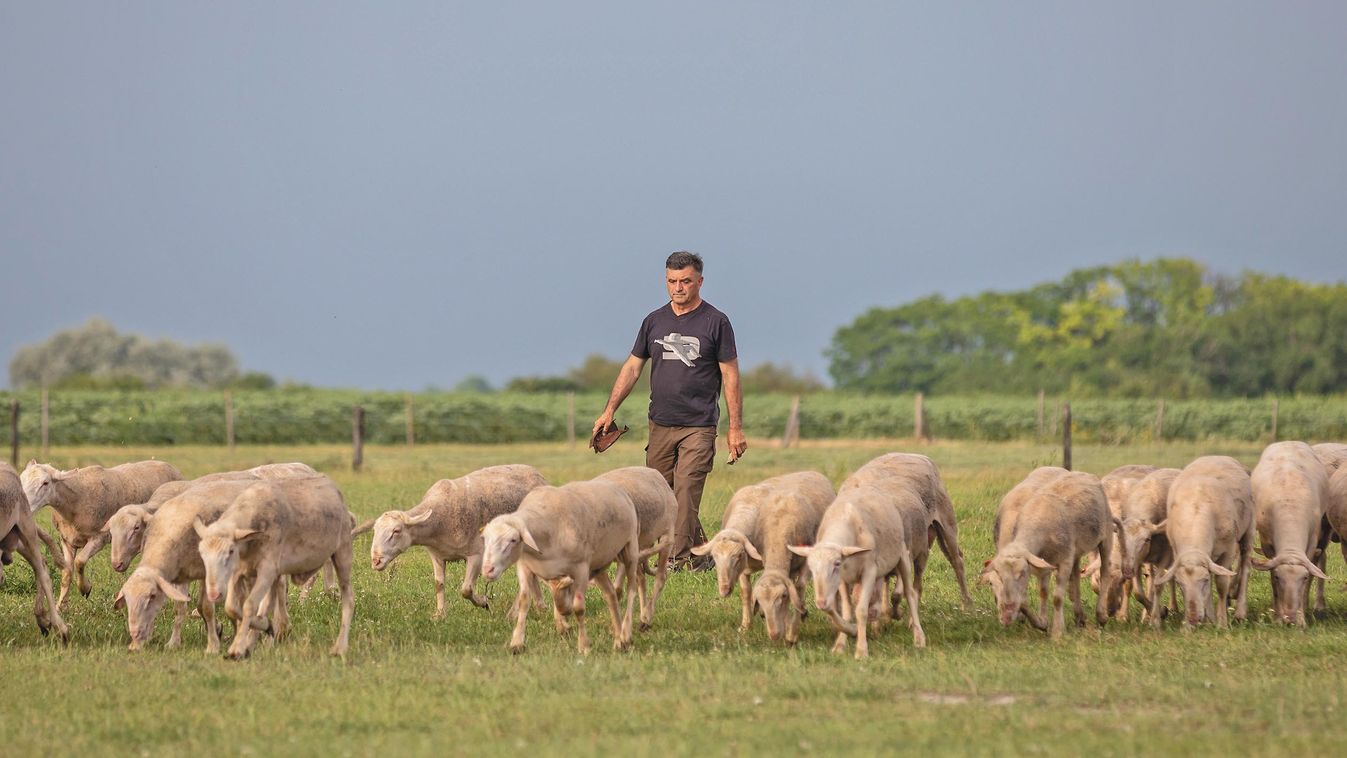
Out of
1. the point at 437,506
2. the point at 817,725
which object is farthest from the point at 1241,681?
the point at 437,506

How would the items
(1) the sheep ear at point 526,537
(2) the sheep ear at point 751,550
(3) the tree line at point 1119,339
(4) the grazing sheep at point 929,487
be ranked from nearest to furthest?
(1) the sheep ear at point 526,537 < (2) the sheep ear at point 751,550 < (4) the grazing sheep at point 929,487 < (3) the tree line at point 1119,339

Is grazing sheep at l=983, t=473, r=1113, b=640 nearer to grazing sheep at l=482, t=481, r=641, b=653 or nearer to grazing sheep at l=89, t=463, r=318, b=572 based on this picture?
grazing sheep at l=482, t=481, r=641, b=653

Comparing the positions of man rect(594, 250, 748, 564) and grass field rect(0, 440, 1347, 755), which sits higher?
man rect(594, 250, 748, 564)

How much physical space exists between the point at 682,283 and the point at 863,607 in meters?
3.90

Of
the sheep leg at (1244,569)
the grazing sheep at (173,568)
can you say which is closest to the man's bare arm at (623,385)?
the grazing sheep at (173,568)

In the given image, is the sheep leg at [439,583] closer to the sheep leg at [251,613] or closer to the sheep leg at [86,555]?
the sheep leg at [251,613]

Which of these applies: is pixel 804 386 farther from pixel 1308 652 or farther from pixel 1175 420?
pixel 1308 652

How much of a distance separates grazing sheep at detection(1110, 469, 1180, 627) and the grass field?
1.98 ft

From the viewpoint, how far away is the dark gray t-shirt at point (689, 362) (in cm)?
1362

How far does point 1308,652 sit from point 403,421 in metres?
47.1

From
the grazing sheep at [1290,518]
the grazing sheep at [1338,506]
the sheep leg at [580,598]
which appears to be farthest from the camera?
the grazing sheep at [1338,506]

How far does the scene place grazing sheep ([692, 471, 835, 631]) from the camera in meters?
11.3

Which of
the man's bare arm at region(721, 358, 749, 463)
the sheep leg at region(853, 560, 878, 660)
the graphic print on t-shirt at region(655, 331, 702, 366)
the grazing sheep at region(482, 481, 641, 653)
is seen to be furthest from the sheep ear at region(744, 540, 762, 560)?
the graphic print on t-shirt at region(655, 331, 702, 366)

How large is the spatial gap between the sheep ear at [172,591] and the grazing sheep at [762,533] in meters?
3.68
